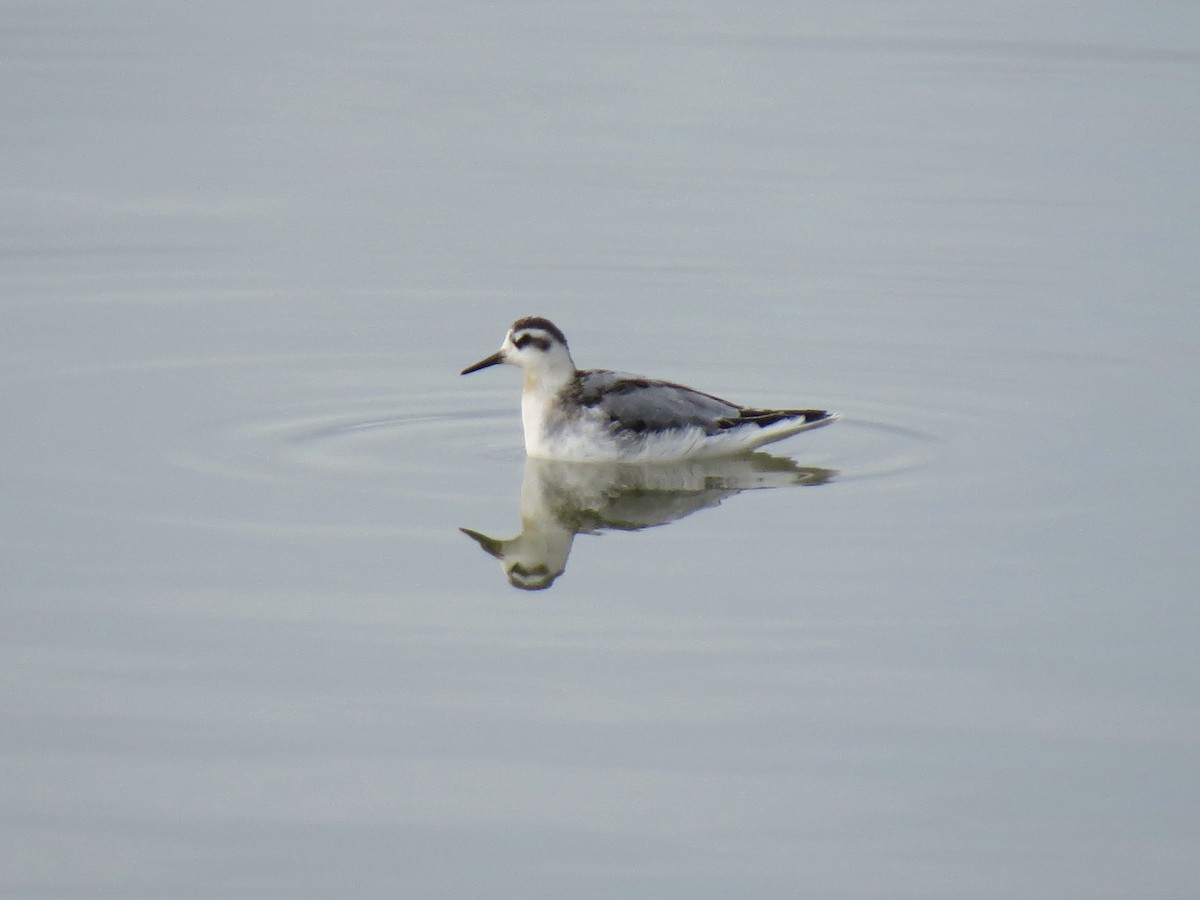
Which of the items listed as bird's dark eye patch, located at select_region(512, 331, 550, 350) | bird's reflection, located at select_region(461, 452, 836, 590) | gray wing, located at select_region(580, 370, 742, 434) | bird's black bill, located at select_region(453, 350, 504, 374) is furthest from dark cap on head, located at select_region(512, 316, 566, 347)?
bird's reflection, located at select_region(461, 452, 836, 590)

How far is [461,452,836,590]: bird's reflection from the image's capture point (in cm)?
1199

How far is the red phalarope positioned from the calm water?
0.26m

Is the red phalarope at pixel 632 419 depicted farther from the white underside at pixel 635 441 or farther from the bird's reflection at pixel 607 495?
the bird's reflection at pixel 607 495

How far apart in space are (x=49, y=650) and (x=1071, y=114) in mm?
18103

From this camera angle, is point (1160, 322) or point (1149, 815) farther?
point (1160, 322)

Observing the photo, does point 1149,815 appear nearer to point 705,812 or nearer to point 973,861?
point 973,861

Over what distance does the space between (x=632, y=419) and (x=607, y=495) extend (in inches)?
25.3

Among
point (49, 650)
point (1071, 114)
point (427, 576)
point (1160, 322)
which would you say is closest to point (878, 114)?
point (1071, 114)

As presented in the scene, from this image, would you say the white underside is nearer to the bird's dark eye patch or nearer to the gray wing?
the gray wing

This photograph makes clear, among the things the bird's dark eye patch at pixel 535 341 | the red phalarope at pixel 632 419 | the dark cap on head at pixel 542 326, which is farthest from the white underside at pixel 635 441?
the dark cap on head at pixel 542 326

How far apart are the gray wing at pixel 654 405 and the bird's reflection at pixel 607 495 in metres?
0.35

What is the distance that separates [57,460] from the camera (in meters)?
13.3

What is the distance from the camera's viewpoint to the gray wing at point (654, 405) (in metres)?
13.9

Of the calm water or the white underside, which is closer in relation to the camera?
the calm water
